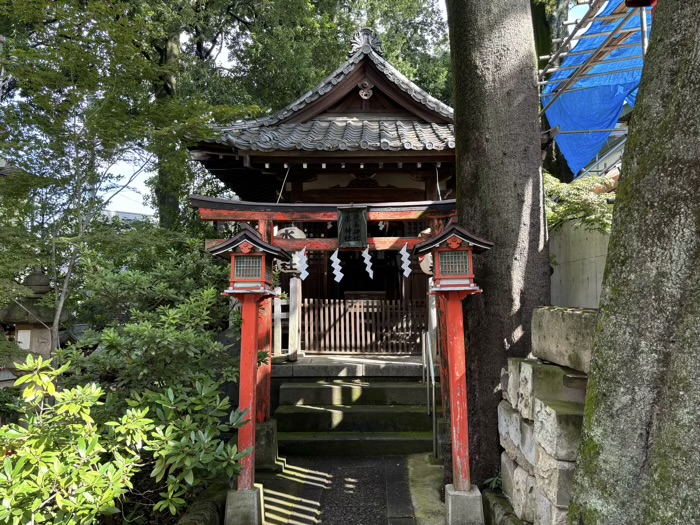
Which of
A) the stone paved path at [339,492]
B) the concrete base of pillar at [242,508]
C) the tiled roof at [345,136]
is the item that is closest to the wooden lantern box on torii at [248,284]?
the concrete base of pillar at [242,508]

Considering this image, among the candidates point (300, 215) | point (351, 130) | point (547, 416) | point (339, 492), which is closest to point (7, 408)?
point (339, 492)

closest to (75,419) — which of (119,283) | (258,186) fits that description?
(119,283)

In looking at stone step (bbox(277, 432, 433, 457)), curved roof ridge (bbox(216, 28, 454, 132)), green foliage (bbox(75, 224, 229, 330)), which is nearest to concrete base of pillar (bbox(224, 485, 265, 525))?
stone step (bbox(277, 432, 433, 457))

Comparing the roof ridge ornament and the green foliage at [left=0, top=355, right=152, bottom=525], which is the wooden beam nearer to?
the green foliage at [left=0, top=355, right=152, bottom=525]

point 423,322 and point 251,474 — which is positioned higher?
point 423,322

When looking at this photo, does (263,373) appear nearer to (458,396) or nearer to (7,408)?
(458,396)

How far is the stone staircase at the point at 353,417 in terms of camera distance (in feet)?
19.7

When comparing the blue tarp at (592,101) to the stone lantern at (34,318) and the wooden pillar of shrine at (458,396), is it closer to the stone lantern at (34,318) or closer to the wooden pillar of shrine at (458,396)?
the wooden pillar of shrine at (458,396)

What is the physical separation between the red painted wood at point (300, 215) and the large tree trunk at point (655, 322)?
144 inches

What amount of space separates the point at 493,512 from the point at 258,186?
8.78 metres

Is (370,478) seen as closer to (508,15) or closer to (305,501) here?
(305,501)

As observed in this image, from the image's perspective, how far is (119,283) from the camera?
521 cm

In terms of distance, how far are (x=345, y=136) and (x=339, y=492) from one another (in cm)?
594

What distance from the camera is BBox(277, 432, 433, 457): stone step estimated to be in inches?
235
